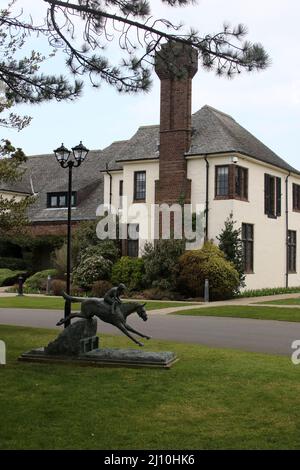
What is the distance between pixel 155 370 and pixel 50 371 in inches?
68.6

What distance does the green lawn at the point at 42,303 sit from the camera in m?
23.9

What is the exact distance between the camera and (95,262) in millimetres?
30656

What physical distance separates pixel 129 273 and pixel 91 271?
1875 mm

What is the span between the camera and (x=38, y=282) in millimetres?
33656

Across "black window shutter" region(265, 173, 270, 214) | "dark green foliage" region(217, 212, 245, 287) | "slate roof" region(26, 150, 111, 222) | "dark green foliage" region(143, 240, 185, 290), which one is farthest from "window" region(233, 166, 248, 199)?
"slate roof" region(26, 150, 111, 222)

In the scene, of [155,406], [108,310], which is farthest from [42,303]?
[155,406]

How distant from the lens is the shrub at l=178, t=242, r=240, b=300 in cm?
2773

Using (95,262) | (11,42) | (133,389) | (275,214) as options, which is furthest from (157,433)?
(275,214)

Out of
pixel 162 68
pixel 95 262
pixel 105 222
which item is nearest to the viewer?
pixel 162 68

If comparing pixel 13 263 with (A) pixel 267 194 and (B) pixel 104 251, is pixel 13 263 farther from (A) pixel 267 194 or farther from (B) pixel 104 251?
(A) pixel 267 194

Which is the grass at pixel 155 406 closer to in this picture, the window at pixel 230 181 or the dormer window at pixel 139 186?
the window at pixel 230 181

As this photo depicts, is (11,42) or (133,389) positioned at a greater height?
(11,42)

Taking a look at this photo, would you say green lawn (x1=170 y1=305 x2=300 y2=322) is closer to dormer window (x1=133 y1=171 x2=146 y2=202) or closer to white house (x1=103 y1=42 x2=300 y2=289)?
white house (x1=103 y1=42 x2=300 y2=289)

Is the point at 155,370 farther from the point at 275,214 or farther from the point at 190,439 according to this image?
the point at 275,214
